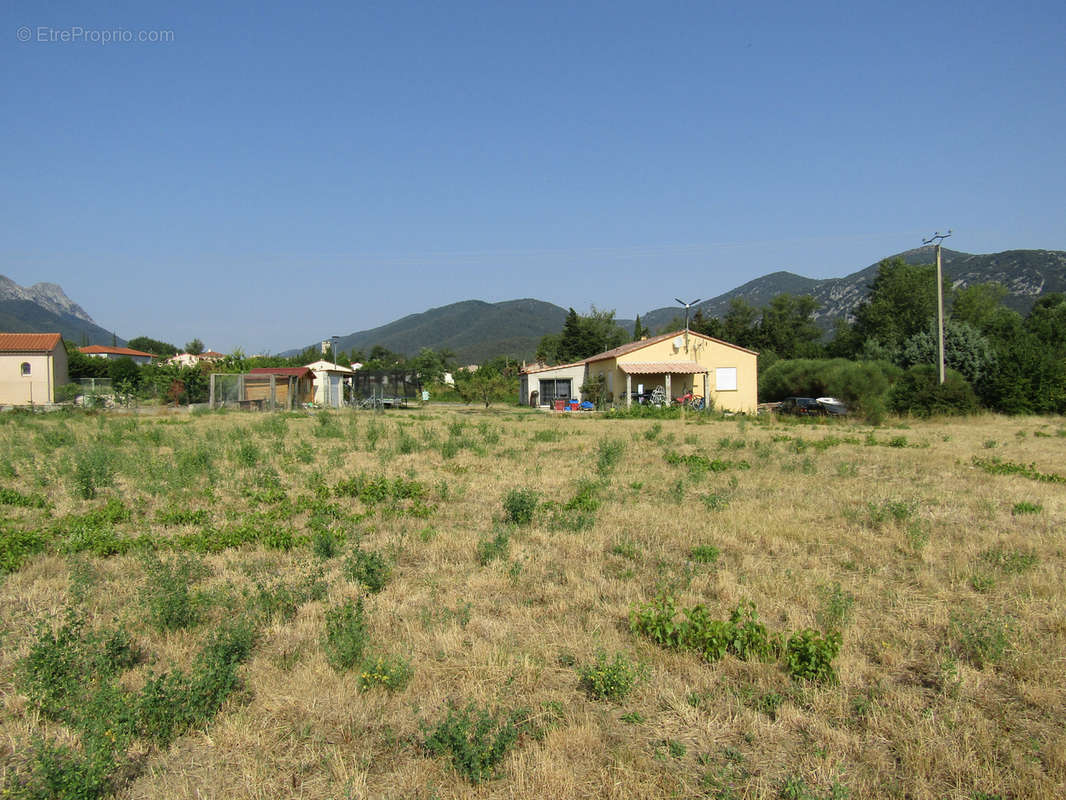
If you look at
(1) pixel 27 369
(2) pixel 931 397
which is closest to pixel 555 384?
(2) pixel 931 397

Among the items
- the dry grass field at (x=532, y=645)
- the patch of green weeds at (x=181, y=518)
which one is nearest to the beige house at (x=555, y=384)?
the dry grass field at (x=532, y=645)

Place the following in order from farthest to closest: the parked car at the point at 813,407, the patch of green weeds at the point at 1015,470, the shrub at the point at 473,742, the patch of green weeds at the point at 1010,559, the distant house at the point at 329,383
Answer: the distant house at the point at 329,383, the parked car at the point at 813,407, the patch of green weeds at the point at 1015,470, the patch of green weeds at the point at 1010,559, the shrub at the point at 473,742

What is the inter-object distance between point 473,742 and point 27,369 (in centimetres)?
5122

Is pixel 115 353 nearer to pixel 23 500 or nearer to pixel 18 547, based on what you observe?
pixel 23 500

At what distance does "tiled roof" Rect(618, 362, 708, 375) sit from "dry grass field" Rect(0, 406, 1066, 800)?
24763mm

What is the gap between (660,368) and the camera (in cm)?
3431

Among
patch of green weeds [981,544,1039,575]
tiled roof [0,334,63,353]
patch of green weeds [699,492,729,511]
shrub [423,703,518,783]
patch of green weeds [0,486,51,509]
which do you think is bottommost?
shrub [423,703,518,783]

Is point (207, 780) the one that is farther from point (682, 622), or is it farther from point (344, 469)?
point (344, 469)

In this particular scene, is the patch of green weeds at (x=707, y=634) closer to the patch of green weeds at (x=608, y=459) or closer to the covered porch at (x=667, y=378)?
the patch of green weeds at (x=608, y=459)

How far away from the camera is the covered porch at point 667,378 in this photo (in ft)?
112

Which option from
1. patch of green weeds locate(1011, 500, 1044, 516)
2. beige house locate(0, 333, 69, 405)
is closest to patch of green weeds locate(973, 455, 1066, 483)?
patch of green weeds locate(1011, 500, 1044, 516)

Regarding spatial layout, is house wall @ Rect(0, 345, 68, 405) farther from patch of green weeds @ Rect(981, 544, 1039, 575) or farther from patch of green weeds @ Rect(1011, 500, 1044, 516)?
patch of green weeds @ Rect(981, 544, 1039, 575)

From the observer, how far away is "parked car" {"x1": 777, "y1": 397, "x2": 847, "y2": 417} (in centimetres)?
2814

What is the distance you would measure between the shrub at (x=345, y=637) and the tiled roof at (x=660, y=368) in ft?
98.6
